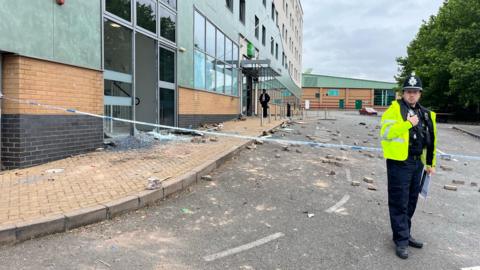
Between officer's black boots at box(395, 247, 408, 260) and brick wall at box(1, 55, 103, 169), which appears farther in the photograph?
brick wall at box(1, 55, 103, 169)

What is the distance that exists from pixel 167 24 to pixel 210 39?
14.9ft

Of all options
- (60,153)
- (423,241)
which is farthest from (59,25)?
(423,241)

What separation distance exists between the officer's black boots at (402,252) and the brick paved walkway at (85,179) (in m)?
3.44

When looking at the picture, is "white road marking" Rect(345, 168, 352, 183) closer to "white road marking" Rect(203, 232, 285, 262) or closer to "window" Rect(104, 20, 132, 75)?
"white road marking" Rect(203, 232, 285, 262)

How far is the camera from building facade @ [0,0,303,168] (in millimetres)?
6531

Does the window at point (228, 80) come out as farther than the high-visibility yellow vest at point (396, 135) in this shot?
Yes

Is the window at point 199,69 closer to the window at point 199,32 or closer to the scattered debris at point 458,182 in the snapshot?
the window at point 199,32

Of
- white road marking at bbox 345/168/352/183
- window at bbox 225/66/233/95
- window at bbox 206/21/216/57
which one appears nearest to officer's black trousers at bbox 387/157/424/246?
white road marking at bbox 345/168/352/183

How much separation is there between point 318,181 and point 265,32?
25190mm

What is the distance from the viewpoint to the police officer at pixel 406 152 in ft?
13.5

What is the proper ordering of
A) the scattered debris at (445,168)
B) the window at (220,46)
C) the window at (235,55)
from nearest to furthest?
the scattered debris at (445,168) → the window at (220,46) → the window at (235,55)

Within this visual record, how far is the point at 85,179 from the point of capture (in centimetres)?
603

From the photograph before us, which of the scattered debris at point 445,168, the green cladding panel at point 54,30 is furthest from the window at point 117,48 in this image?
the scattered debris at point 445,168

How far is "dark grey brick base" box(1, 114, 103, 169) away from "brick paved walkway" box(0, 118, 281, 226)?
189 mm
